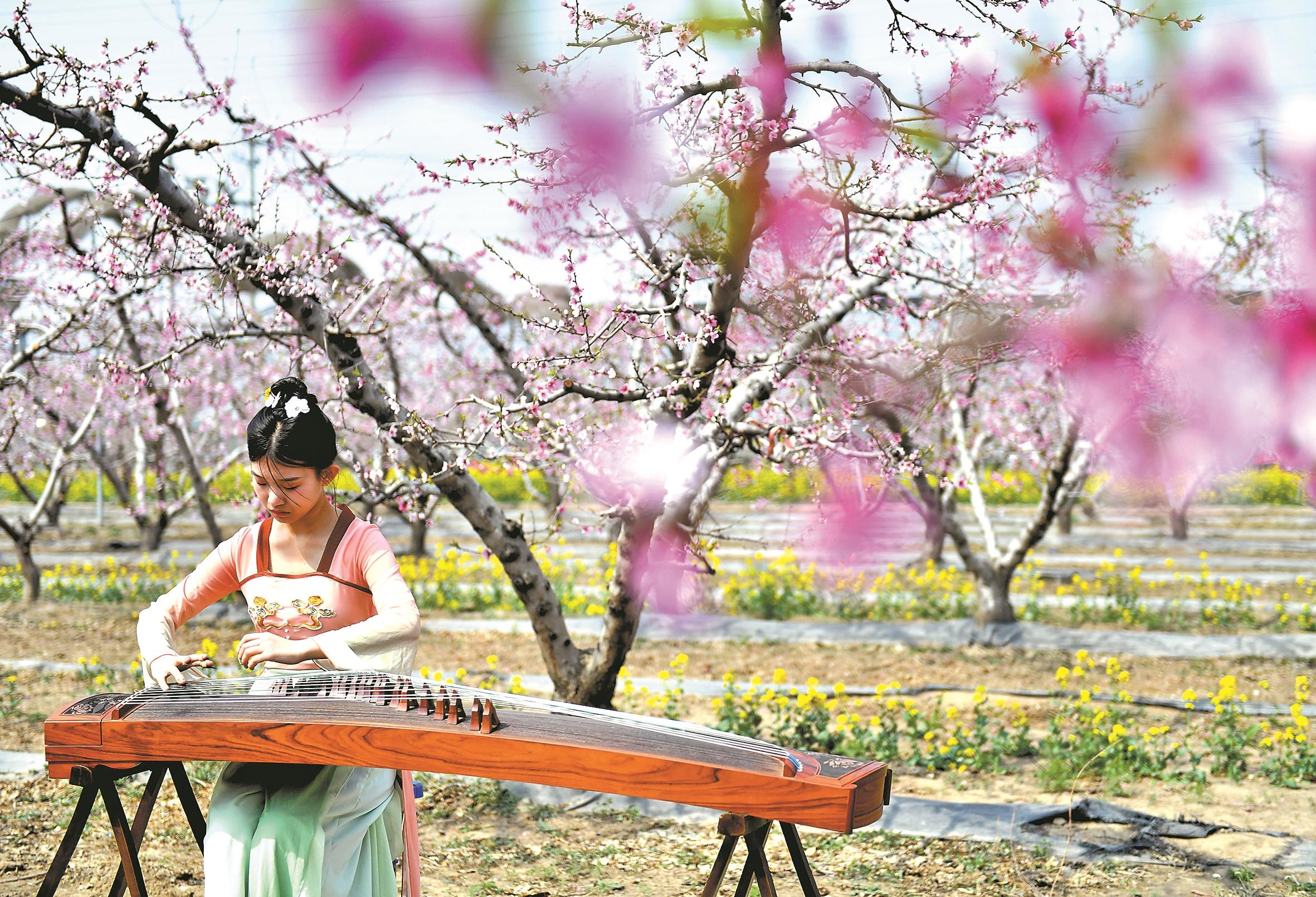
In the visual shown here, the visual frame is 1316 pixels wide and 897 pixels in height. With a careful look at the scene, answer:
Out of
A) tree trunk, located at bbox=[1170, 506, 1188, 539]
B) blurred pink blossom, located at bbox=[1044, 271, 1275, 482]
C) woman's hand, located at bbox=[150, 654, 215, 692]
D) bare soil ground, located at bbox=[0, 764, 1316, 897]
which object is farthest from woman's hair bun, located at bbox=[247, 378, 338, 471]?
tree trunk, located at bbox=[1170, 506, 1188, 539]

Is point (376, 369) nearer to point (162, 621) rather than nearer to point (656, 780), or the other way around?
point (162, 621)

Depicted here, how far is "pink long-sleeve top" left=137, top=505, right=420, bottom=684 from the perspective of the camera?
8.32 ft

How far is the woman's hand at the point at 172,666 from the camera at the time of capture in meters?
2.53

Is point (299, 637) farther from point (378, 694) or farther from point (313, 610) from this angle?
point (378, 694)

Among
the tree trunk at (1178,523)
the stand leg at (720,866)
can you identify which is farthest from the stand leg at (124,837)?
the tree trunk at (1178,523)

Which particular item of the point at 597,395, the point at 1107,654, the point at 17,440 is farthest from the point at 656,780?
the point at 17,440

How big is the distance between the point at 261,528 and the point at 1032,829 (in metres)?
2.81

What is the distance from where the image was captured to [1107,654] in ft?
24.5

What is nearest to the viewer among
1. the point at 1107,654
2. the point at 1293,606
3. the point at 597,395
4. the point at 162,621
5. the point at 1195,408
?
the point at 162,621

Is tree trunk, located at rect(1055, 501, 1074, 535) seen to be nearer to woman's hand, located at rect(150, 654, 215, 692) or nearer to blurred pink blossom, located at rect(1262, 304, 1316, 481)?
blurred pink blossom, located at rect(1262, 304, 1316, 481)

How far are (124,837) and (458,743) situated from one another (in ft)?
3.05

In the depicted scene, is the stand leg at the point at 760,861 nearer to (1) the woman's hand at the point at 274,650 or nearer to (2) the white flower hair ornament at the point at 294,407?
(1) the woman's hand at the point at 274,650

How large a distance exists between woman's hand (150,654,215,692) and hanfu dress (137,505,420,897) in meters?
0.02

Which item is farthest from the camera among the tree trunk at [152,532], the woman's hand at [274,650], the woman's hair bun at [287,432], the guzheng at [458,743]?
the tree trunk at [152,532]
